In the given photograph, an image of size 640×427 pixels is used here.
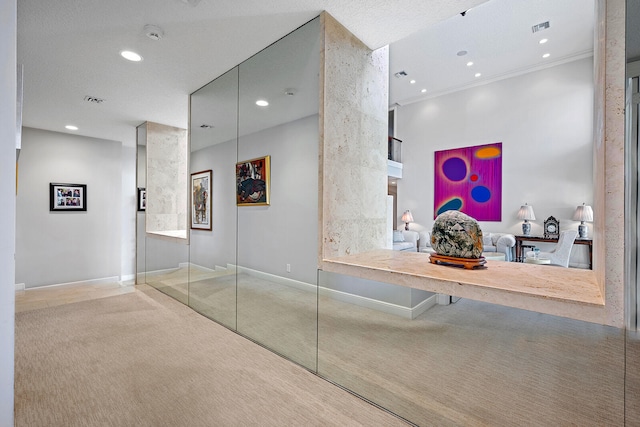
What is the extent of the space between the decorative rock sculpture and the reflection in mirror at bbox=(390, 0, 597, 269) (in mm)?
4521

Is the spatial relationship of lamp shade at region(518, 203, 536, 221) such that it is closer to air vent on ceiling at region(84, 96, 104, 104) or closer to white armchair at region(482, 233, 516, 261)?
white armchair at region(482, 233, 516, 261)

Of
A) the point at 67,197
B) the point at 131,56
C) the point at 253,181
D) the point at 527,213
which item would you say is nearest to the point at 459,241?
the point at 253,181

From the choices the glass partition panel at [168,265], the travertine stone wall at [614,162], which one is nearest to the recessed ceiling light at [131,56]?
the glass partition panel at [168,265]

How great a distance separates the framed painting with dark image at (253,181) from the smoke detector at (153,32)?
119 centimetres

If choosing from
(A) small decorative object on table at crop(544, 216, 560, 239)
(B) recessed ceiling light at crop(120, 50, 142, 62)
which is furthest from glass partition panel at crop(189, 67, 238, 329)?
(A) small decorative object on table at crop(544, 216, 560, 239)

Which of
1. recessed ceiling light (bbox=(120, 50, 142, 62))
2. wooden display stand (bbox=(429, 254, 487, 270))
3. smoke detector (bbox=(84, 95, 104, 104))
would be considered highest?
recessed ceiling light (bbox=(120, 50, 142, 62))

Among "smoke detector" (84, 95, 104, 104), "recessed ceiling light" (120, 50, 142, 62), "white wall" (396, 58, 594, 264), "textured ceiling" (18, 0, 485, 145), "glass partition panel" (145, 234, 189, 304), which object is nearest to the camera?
"textured ceiling" (18, 0, 485, 145)

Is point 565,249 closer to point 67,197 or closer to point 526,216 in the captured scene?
point 526,216

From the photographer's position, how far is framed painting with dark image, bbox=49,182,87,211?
499cm

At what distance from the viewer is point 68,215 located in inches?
203

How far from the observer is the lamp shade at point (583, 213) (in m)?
5.63

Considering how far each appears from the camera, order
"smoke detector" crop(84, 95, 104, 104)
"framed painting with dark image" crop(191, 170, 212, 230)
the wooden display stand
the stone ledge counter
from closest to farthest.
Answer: the stone ledge counter → the wooden display stand → "framed painting with dark image" crop(191, 170, 212, 230) → "smoke detector" crop(84, 95, 104, 104)

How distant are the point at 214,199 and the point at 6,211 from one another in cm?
228

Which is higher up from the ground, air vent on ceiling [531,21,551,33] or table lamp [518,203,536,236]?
air vent on ceiling [531,21,551,33]
